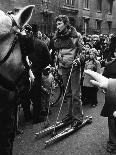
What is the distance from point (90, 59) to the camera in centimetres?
789

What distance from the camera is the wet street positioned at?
4918 mm

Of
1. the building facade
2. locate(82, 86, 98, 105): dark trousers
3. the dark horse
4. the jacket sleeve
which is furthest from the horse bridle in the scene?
the building facade

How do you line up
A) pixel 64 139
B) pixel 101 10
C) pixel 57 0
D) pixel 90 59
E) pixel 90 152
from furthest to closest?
pixel 101 10
pixel 57 0
pixel 90 59
pixel 64 139
pixel 90 152

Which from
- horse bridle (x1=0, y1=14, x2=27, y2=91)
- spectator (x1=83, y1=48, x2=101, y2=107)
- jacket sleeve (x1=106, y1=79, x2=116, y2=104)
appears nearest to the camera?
jacket sleeve (x1=106, y1=79, x2=116, y2=104)

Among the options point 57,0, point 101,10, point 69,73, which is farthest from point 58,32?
point 101,10

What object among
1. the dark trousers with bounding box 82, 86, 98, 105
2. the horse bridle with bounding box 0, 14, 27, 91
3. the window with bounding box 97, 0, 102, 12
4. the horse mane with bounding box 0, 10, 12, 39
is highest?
the horse mane with bounding box 0, 10, 12, 39

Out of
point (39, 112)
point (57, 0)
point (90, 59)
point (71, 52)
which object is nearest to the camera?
point (71, 52)

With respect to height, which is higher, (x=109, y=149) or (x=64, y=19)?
(x=64, y=19)

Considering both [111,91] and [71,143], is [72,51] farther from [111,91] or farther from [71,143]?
[111,91]

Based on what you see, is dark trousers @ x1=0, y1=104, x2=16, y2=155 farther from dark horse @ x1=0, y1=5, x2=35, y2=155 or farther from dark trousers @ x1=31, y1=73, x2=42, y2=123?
dark trousers @ x1=31, y1=73, x2=42, y2=123

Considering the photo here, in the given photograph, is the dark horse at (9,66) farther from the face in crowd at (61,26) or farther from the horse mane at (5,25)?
the face in crowd at (61,26)

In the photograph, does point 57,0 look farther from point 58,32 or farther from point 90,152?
point 90,152

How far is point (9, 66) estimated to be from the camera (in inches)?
105

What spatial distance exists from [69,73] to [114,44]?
102 centimetres
